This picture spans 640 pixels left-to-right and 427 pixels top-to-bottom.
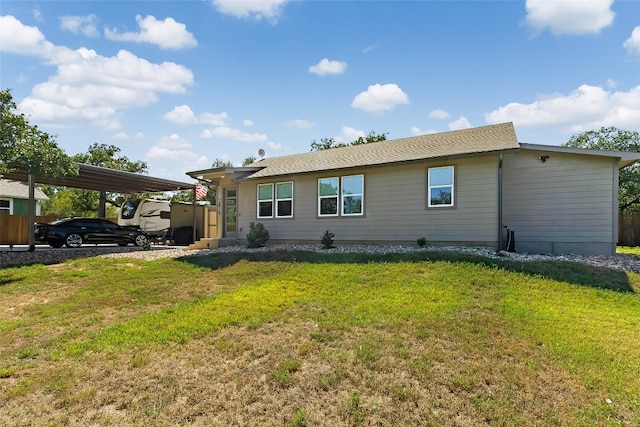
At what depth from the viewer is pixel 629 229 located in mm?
17312

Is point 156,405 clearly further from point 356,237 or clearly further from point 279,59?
point 279,59

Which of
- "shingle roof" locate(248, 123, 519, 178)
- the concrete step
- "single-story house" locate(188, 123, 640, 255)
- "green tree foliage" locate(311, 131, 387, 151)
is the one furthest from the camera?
"green tree foliage" locate(311, 131, 387, 151)

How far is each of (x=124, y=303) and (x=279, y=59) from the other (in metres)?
10.1

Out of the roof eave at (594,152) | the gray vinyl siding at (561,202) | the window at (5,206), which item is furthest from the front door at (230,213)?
the window at (5,206)

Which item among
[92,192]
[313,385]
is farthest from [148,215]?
[313,385]

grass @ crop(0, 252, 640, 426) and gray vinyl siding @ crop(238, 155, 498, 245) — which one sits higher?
gray vinyl siding @ crop(238, 155, 498, 245)

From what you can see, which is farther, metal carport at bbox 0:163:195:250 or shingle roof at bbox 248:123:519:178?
metal carport at bbox 0:163:195:250

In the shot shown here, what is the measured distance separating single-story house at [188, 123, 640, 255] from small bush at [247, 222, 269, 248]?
0.92m

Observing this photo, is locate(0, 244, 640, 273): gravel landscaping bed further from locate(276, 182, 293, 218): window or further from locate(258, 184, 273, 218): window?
locate(258, 184, 273, 218): window

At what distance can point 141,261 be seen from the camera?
36.9 feet

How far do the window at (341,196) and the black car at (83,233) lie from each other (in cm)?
1043

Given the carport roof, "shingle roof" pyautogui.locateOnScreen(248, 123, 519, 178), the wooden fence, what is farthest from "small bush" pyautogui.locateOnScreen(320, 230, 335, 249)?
the wooden fence

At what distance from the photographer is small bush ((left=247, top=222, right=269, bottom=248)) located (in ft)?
44.1

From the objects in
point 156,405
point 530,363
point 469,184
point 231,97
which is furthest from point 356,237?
point 156,405
